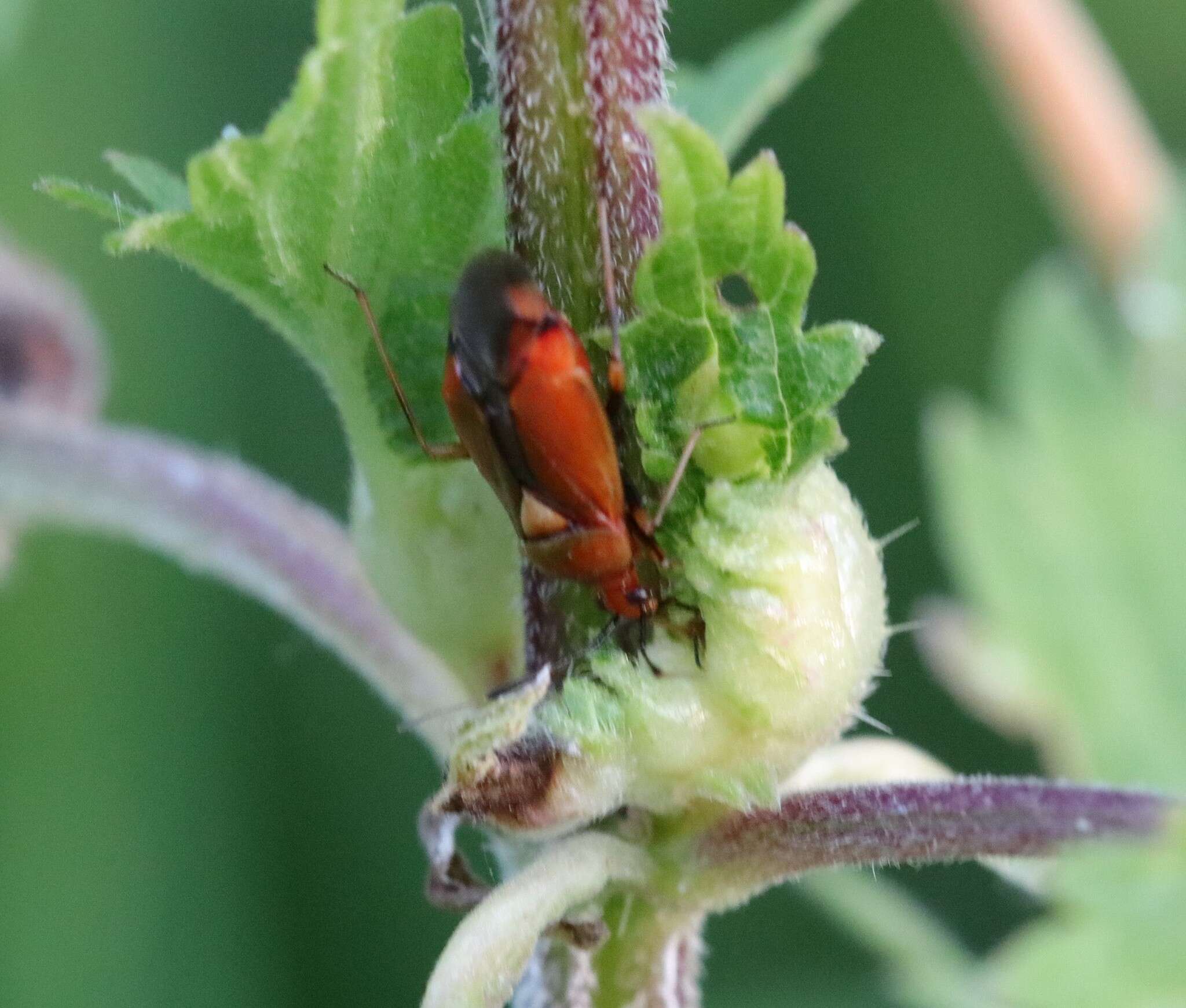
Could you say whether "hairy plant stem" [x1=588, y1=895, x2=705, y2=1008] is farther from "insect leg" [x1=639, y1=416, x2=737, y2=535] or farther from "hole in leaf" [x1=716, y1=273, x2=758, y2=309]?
"hole in leaf" [x1=716, y1=273, x2=758, y2=309]

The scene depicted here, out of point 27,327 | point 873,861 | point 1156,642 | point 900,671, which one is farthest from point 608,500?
point 900,671

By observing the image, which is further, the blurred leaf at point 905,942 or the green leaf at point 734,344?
the blurred leaf at point 905,942

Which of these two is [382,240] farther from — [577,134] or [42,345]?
[42,345]

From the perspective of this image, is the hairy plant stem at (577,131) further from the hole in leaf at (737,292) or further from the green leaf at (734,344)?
the hole in leaf at (737,292)

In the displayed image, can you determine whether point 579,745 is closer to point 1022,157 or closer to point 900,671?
point 900,671

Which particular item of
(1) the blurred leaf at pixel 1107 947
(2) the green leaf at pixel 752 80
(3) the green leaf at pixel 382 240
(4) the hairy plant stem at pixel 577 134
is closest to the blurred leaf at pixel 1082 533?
(1) the blurred leaf at pixel 1107 947

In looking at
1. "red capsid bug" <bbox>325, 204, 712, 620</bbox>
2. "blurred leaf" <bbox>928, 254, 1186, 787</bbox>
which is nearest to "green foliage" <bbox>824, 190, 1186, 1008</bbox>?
"blurred leaf" <bbox>928, 254, 1186, 787</bbox>
